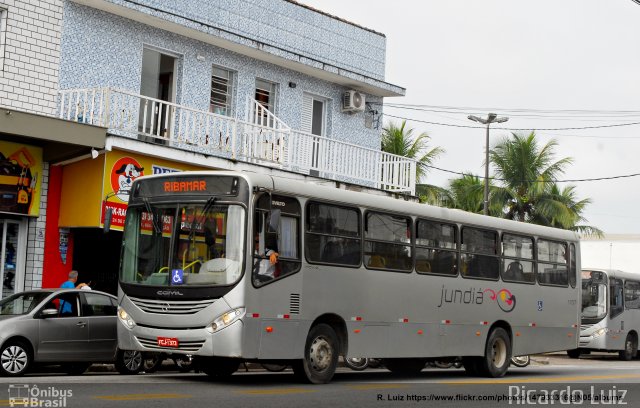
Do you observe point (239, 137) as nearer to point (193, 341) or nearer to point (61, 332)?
point (61, 332)

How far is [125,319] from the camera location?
1468cm

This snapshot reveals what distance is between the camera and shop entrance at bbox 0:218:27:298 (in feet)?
67.8

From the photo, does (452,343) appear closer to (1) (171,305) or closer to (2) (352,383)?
(2) (352,383)

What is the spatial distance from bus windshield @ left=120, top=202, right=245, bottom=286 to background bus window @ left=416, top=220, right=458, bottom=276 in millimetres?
4523

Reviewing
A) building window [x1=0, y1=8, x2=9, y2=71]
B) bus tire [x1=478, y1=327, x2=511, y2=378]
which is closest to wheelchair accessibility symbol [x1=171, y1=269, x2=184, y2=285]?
bus tire [x1=478, y1=327, x2=511, y2=378]

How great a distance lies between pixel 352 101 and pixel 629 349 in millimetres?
12564

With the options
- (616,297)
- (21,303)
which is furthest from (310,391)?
(616,297)

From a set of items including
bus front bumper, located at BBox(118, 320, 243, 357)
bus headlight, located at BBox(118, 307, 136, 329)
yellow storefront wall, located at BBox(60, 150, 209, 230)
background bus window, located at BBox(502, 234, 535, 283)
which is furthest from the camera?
yellow storefront wall, located at BBox(60, 150, 209, 230)

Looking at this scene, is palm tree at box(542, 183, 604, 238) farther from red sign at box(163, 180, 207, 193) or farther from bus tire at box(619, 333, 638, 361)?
red sign at box(163, 180, 207, 193)

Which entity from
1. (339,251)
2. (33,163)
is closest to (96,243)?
(33,163)

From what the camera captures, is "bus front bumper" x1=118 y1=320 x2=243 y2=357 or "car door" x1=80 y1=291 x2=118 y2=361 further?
"car door" x1=80 y1=291 x2=118 y2=361

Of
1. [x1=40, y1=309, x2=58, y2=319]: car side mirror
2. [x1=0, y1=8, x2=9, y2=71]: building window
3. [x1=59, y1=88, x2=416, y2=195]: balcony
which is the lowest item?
[x1=40, y1=309, x2=58, y2=319]: car side mirror

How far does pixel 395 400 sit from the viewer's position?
12.9 metres

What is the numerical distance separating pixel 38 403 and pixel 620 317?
24942mm
